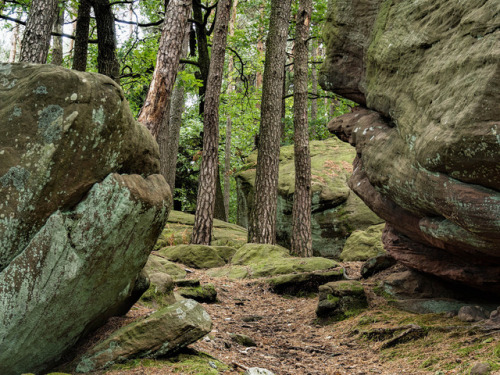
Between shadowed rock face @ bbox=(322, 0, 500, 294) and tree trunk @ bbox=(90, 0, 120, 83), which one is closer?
shadowed rock face @ bbox=(322, 0, 500, 294)

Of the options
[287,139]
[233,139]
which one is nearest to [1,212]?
[287,139]

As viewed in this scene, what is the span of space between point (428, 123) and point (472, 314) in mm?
2620

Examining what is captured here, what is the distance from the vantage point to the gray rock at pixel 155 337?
416cm

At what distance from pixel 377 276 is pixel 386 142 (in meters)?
3.32

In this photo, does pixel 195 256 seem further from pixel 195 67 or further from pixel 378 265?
pixel 195 67

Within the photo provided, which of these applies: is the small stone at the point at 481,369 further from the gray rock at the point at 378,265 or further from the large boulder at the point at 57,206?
the gray rock at the point at 378,265

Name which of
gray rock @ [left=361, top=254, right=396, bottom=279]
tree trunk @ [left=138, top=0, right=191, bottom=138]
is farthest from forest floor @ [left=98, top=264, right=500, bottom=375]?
tree trunk @ [left=138, top=0, right=191, bottom=138]

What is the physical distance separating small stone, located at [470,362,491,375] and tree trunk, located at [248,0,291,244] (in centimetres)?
828

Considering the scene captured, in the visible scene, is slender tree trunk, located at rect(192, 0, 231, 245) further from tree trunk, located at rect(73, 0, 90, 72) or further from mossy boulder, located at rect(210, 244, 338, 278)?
tree trunk, located at rect(73, 0, 90, 72)

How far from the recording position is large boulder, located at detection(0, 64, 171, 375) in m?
3.58

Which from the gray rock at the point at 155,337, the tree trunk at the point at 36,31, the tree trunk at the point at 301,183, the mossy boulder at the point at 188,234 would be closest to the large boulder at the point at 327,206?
the mossy boulder at the point at 188,234

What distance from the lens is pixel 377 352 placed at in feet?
18.2

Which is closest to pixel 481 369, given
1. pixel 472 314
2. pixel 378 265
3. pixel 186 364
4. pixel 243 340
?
pixel 472 314

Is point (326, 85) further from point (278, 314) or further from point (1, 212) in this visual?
point (1, 212)
